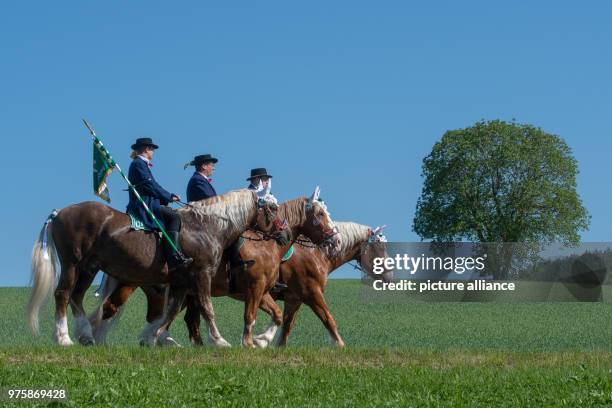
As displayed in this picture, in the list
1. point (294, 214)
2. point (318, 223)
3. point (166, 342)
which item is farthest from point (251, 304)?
point (318, 223)

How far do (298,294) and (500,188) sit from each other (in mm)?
45366

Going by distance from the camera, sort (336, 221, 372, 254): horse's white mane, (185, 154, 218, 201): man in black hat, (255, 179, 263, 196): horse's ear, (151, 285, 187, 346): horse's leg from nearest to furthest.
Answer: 1. (151, 285, 187, 346): horse's leg
2. (255, 179, 263, 196): horse's ear
3. (185, 154, 218, 201): man in black hat
4. (336, 221, 372, 254): horse's white mane

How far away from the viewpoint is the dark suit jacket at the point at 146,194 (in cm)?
1705

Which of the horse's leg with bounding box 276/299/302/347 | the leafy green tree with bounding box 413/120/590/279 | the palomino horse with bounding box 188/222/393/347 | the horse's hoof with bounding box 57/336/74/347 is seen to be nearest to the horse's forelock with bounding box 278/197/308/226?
the palomino horse with bounding box 188/222/393/347

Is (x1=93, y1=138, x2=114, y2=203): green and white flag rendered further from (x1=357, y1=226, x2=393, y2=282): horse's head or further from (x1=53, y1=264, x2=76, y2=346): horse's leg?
(x1=357, y1=226, x2=393, y2=282): horse's head

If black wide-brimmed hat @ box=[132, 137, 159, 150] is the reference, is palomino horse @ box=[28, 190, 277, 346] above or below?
below

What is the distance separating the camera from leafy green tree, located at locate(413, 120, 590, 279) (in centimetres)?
6188

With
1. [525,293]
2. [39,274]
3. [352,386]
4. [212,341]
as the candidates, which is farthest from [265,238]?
[525,293]

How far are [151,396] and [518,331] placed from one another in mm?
20473

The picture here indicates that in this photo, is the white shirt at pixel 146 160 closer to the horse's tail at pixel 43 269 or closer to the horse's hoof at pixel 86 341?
the horse's tail at pixel 43 269

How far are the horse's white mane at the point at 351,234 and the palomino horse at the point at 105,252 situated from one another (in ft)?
11.5

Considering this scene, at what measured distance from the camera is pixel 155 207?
56.2 feet

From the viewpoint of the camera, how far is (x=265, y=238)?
18359 millimetres

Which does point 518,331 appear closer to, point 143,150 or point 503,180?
point 143,150
